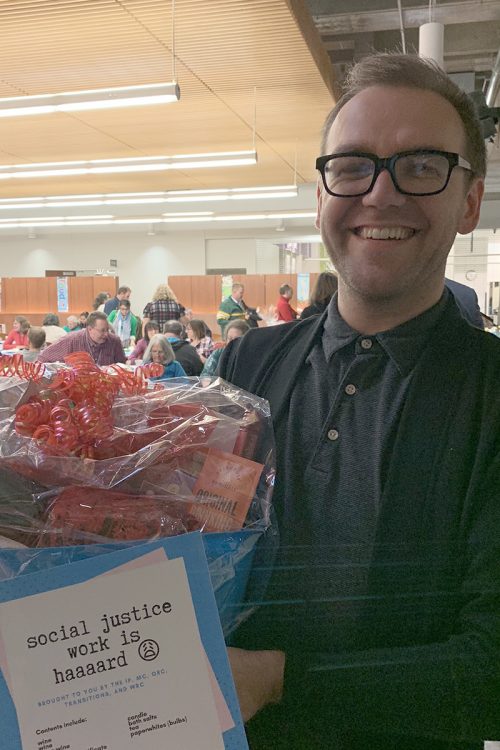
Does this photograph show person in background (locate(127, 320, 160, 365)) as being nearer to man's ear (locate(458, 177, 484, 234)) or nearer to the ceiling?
the ceiling

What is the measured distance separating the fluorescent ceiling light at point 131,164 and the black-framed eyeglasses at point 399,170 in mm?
6982

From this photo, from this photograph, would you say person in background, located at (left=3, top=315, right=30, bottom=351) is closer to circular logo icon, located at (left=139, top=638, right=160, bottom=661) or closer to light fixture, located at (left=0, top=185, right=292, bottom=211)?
light fixture, located at (left=0, top=185, right=292, bottom=211)

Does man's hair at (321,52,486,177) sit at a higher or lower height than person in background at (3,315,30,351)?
higher

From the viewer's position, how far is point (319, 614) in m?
0.88

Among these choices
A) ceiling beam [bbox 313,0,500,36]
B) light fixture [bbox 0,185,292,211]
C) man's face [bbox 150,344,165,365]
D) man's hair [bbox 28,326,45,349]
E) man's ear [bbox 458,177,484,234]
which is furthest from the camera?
light fixture [bbox 0,185,292,211]

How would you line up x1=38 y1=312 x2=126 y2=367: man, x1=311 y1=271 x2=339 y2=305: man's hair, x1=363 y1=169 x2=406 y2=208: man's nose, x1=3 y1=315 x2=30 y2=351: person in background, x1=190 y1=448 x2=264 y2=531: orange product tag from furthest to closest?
1. x1=3 y1=315 x2=30 y2=351: person in background
2. x1=38 y1=312 x2=126 y2=367: man
3. x1=311 y1=271 x2=339 y2=305: man's hair
4. x1=363 y1=169 x2=406 y2=208: man's nose
5. x1=190 y1=448 x2=264 y2=531: orange product tag

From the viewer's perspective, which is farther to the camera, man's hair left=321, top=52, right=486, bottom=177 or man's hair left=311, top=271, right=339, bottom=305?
man's hair left=311, top=271, right=339, bottom=305

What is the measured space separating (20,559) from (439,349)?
634 millimetres

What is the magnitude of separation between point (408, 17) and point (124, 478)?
25.9ft

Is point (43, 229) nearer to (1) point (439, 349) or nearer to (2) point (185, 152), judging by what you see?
(2) point (185, 152)

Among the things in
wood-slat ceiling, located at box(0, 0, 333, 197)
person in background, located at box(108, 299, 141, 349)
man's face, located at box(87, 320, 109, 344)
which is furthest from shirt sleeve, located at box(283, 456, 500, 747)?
person in background, located at box(108, 299, 141, 349)

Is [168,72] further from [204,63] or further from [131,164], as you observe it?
[131,164]

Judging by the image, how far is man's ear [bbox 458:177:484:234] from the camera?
1023mm

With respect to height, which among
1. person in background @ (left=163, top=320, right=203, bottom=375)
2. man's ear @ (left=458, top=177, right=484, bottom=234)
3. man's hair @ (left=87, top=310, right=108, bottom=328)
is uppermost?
Answer: man's ear @ (left=458, top=177, right=484, bottom=234)
